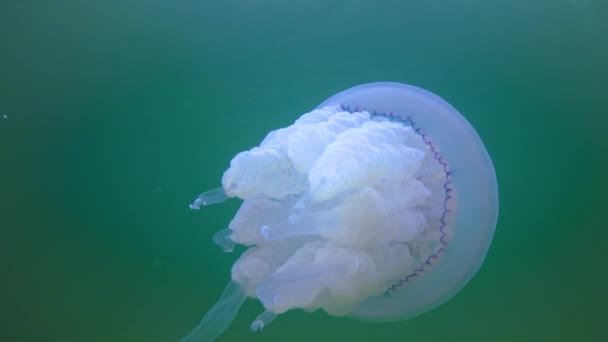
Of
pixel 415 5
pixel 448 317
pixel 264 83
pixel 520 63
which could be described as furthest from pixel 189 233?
pixel 520 63

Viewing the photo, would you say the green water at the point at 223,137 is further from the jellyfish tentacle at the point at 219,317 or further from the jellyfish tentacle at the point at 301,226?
the jellyfish tentacle at the point at 301,226

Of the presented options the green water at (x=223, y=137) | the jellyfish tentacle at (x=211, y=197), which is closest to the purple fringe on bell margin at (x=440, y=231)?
the green water at (x=223, y=137)

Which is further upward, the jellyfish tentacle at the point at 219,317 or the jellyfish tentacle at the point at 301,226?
the jellyfish tentacle at the point at 301,226

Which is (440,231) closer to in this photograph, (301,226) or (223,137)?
(301,226)

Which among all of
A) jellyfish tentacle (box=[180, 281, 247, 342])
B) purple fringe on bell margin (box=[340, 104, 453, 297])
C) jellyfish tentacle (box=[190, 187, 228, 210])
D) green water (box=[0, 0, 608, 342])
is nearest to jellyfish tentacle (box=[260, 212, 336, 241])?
jellyfish tentacle (box=[190, 187, 228, 210])

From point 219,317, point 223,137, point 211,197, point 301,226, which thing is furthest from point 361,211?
point 223,137

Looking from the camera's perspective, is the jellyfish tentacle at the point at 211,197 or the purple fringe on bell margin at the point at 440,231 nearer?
the jellyfish tentacle at the point at 211,197

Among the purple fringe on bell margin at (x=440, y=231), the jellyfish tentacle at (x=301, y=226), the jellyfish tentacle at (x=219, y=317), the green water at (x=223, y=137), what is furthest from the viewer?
the green water at (x=223, y=137)

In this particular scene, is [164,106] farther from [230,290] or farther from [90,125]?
[230,290]
